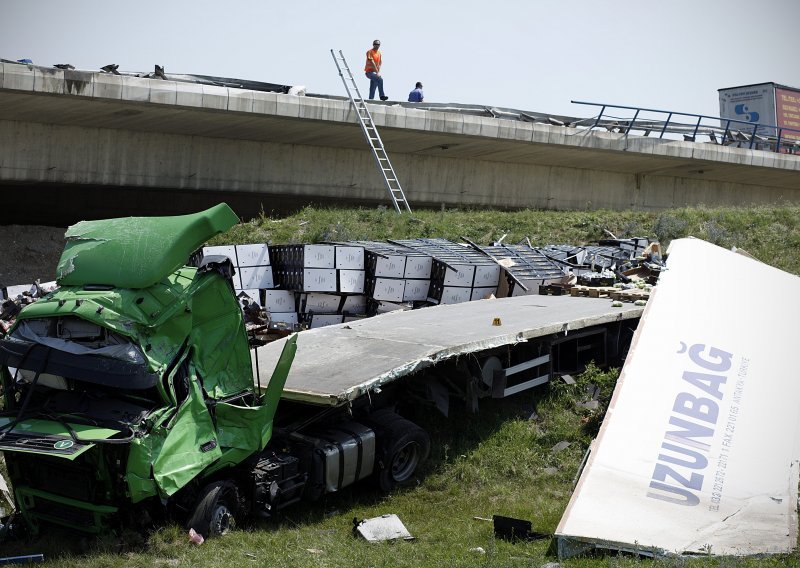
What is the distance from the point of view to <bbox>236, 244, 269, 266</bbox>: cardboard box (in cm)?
1603

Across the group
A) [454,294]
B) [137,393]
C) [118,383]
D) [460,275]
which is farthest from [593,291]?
[118,383]

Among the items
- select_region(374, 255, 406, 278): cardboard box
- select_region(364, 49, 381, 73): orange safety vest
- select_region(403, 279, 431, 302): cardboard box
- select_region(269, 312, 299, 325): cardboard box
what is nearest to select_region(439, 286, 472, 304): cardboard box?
select_region(403, 279, 431, 302): cardboard box

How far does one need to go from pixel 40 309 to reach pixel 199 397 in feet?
5.41

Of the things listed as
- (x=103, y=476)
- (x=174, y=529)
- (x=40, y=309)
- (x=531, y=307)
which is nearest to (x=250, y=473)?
(x=174, y=529)

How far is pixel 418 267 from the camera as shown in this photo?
16.9m

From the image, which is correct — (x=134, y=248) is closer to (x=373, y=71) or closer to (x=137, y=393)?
(x=137, y=393)

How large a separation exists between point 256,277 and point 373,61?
12.1m

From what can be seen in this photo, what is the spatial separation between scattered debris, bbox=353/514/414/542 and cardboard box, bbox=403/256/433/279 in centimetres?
807

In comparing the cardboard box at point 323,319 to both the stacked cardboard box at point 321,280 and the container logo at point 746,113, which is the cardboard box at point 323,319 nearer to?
the stacked cardboard box at point 321,280

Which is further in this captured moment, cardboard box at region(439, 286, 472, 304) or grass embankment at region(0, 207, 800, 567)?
cardboard box at region(439, 286, 472, 304)

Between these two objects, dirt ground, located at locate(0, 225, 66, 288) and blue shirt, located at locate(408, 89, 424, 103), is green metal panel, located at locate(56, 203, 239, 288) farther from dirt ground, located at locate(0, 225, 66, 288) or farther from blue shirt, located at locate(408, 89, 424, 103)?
blue shirt, located at locate(408, 89, 424, 103)

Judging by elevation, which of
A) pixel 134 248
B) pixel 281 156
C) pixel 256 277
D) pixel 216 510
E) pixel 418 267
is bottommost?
pixel 216 510

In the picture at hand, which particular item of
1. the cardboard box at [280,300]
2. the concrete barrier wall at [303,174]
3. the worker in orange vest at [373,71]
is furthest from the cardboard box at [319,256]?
the worker in orange vest at [373,71]

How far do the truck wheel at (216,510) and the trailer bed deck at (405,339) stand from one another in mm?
1251
